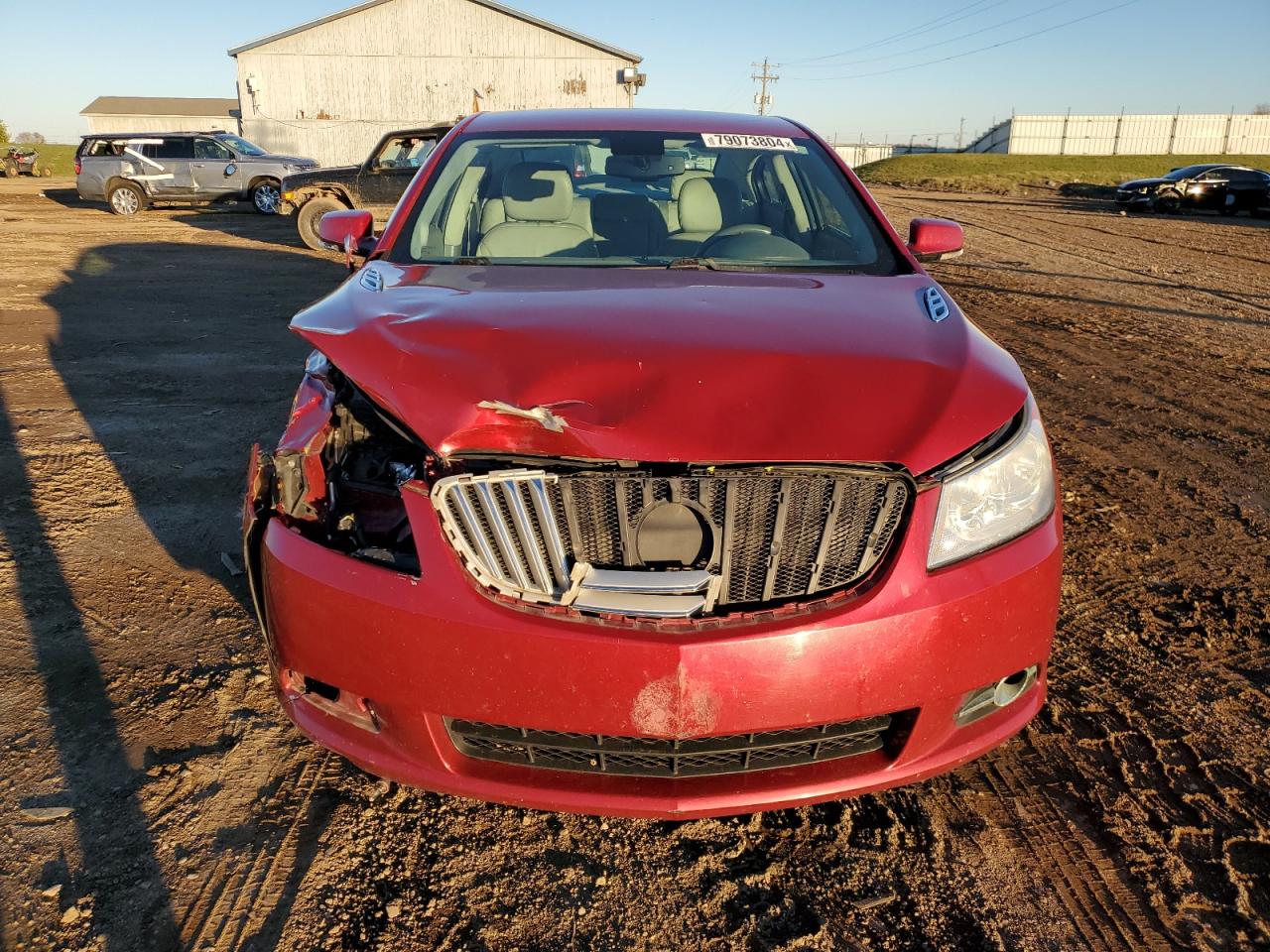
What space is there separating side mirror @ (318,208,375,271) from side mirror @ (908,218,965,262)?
2.06 m

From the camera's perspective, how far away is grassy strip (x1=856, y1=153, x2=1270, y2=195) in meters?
34.1

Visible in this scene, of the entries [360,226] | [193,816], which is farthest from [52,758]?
[360,226]

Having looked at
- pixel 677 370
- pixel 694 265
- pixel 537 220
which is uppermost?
pixel 537 220

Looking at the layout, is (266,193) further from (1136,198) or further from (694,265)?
(1136,198)

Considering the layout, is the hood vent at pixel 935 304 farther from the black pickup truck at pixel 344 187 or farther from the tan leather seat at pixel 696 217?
the black pickup truck at pixel 344 187

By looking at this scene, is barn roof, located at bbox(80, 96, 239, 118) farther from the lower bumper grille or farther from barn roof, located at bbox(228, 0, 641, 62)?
the lower bumper grille

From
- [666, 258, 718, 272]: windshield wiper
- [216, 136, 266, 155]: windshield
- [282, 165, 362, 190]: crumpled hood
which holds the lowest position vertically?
[666, 258, 718, 272]: windshield wiper

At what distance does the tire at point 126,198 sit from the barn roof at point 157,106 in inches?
2418

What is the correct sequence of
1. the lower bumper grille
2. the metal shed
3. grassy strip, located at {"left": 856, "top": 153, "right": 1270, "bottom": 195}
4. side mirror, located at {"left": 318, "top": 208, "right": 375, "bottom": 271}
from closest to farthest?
the lower bumper grille
side mirror, located at {"left": 318, "top": 208, "right": 375, "bottom": 271}
grassy strip, located at {"left": 856, "top": 153, "right": 1270, "bottom": 195}
the metal shed

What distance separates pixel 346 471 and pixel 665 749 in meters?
1.07

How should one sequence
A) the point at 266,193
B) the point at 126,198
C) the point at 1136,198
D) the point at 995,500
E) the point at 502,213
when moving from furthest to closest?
the point at 1136,198 < the point at 126,198 < the point at 266,193 < the point at 502,213 < the point at 995,500

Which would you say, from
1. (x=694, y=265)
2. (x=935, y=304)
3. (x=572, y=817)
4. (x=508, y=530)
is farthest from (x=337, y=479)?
(x=935, y=304)

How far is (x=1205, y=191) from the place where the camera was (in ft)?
79.4

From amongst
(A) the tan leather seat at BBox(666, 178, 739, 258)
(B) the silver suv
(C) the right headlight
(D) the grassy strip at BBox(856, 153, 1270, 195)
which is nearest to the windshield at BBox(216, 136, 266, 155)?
(B) the silver suv
